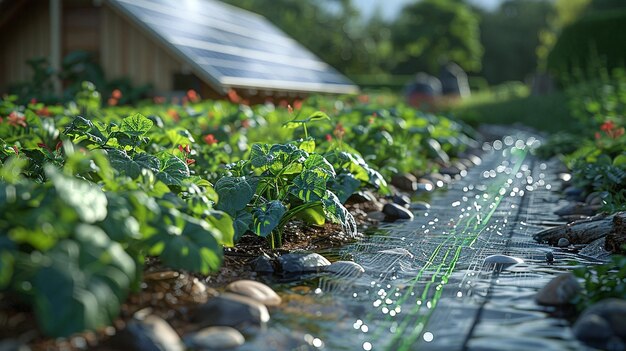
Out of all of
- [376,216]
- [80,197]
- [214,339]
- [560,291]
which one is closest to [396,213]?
[376,216]

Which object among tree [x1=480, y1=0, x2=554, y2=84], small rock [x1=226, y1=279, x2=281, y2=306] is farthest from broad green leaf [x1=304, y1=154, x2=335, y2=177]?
tree [x1=480, y1=0, x2=554, y2=84]

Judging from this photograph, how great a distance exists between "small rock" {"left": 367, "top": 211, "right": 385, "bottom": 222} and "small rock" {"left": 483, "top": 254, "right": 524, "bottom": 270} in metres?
1.53

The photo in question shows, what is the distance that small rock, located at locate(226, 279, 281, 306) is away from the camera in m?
3.43

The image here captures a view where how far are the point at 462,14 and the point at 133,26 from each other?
2917cm

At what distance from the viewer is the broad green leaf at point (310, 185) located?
173 inches

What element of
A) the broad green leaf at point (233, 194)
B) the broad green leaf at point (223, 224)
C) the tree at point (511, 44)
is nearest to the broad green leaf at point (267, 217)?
the broad green leaf at point (233, 194)

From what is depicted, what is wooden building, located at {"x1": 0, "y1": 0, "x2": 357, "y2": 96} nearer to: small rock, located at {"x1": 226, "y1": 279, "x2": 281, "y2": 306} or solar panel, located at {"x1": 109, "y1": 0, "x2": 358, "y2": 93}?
solar panel, located at {"x1": 109, "y1": 0, "x2": 358, "y2": 93}

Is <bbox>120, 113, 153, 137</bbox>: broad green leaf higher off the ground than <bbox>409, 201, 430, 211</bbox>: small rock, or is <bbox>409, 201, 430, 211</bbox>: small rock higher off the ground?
<bbox>120, 113, 153, 137</bbox>: broad green leaf

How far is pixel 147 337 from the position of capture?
273cm

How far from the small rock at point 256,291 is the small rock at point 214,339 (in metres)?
0.50

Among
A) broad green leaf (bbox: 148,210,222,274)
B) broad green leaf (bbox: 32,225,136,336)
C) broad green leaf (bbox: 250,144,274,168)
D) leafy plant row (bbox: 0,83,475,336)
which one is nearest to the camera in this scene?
broad green leaf (bbox: 32,225,136,336)

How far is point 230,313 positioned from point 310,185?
146cm

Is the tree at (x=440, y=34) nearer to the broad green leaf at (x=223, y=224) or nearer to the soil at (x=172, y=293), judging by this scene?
the soil at (x=172, y=293)

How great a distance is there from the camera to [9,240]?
8.71ft
